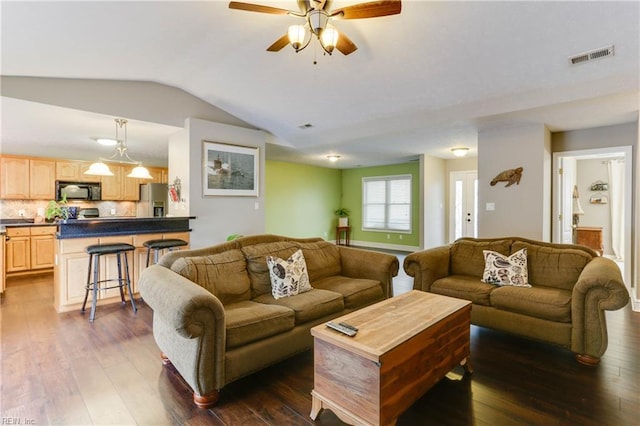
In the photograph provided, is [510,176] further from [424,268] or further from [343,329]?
[343,329]

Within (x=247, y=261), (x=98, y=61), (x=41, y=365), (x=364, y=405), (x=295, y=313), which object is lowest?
(x=41, y=365)

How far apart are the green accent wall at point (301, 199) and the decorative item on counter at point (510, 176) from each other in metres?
5.24

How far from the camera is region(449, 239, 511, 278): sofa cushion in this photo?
11.5 ft

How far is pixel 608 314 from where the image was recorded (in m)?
3.59

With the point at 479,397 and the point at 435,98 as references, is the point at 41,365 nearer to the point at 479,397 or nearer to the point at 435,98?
the point at 479,397

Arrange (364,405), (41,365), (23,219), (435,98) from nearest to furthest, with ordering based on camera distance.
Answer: (364,405) → (41,365) → (435,98) → (23,219)

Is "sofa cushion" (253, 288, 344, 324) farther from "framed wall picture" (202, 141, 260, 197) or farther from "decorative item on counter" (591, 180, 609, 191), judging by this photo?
"decorative item on counter" (591, 180, 609, 191)

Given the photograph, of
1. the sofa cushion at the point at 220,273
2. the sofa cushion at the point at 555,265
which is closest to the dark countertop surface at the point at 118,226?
the sofa cushion at the point at 220,273

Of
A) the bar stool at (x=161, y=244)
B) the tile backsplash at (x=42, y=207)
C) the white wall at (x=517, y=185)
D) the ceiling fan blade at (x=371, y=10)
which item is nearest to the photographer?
the ceiling fan blade at (x=371, y=10)

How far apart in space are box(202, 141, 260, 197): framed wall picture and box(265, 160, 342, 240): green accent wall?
285 centimetres

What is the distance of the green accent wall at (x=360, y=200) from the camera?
28.2 feet

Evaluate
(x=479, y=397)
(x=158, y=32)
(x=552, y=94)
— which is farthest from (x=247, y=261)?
(x=552, y=94)

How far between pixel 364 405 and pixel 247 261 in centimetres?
167

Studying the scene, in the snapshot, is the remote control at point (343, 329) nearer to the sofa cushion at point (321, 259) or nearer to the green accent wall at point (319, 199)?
the sofa cushion at point (321, 259)
